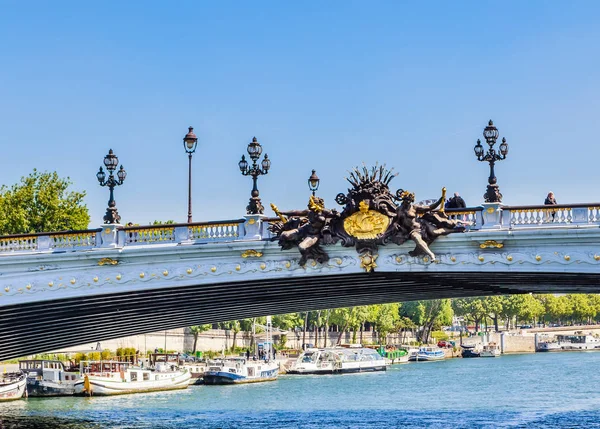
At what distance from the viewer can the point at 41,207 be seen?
72.4 m

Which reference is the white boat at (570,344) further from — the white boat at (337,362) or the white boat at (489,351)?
the white boat at (337,362)

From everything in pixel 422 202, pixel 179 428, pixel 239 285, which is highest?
pixel 422 202

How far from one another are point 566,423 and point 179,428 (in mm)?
17368

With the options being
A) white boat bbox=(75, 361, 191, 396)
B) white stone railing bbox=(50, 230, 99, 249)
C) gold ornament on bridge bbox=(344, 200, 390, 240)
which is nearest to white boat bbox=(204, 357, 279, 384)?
white boat bbox=(75, 361, 191, 396)

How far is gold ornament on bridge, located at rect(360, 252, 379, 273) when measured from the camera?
3747 centimetres

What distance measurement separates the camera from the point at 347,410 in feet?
199

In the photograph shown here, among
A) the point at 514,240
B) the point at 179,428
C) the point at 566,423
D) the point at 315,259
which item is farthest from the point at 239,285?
the point at 566,423

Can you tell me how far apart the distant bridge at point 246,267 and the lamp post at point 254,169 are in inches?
21.8

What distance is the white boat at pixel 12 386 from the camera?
224 feet

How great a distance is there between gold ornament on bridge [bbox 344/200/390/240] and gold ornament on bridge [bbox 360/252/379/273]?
1.92 ft

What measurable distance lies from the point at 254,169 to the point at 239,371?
49904 millimetres

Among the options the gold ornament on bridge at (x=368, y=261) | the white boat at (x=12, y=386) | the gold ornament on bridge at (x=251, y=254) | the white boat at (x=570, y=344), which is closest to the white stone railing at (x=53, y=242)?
the gold ornament on bridge at (x=251, y=254)

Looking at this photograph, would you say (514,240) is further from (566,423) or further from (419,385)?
(419,385)

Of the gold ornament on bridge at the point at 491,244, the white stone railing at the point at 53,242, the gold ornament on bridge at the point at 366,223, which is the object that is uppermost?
the gold ornament on bridge at the point at 366,223
